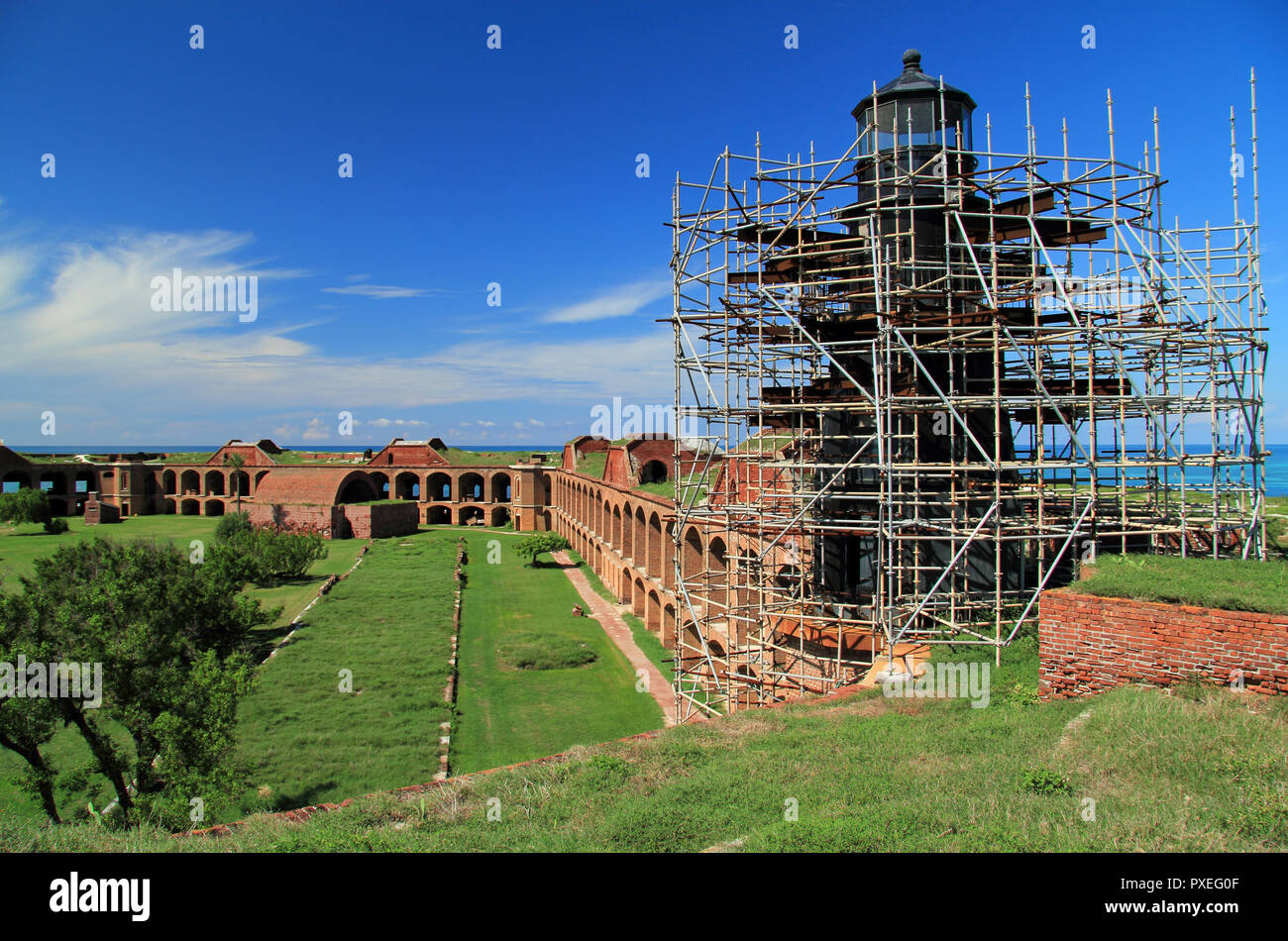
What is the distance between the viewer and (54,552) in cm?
3806

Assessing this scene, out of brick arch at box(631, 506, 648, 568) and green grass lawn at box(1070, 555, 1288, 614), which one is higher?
green grass lawn at box(1070, 555, 1288, 614)

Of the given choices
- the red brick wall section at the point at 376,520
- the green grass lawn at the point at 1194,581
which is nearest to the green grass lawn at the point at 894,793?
the green grass lawn at the point at 1194,581

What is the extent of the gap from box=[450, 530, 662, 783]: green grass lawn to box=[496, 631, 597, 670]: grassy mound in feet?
0.43

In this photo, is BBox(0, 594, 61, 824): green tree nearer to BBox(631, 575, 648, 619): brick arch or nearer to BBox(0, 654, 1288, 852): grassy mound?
BBox(0, 654, 1288, 852): grassy mound

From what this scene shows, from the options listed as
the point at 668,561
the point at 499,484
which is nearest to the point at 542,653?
the point at 668,561

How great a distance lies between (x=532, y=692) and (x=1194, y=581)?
14307mm

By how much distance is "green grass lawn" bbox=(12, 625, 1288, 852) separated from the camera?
4.80m

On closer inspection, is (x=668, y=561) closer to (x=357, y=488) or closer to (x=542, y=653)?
(x=542, y=653)

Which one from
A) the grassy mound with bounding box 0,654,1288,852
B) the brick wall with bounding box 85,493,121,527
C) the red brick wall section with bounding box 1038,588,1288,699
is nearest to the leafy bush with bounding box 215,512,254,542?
the brick wall with bounding box 85,493,121,527

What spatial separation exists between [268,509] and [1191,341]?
4895cm

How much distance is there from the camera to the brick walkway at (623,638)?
17.8m

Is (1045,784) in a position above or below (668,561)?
above
